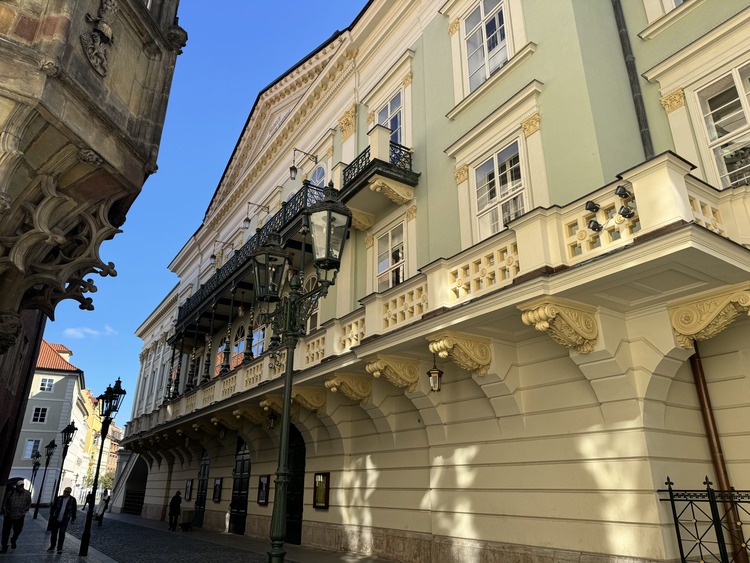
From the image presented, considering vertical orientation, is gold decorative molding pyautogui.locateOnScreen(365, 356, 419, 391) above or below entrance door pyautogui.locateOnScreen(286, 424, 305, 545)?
above

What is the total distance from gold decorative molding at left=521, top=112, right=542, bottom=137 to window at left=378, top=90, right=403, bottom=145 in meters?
4.96

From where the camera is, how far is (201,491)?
2403cm

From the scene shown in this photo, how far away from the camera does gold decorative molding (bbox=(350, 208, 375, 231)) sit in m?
14.7

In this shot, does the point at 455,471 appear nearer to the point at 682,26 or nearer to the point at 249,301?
the point at 682,26

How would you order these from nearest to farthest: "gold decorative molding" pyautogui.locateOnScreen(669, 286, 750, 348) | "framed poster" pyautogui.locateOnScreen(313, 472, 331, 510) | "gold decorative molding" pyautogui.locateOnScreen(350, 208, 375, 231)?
1. "gold decorative molding" pyautogui.locateOnScreen(669, 286, 750, 348)
2. "framed poster" pyautogui.locateOnScreen(313, 472, 331, 510)
3. "gold decorative molding" pyautogui.locateOnScreen(350, 208, 375, 231)

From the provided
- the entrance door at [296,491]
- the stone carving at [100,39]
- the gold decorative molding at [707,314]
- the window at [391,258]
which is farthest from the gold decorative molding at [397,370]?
the stone carving at [100,39]

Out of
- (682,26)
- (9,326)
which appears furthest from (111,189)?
(682,26)

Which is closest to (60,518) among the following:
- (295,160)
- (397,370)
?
(397,370)

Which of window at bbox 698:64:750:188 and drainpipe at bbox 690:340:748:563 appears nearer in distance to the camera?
drainpipe at bbox 690:340:748:563

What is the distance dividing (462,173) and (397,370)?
4606 millimetres

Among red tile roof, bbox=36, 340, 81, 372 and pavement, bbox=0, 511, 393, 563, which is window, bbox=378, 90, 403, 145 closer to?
pavement, bbox=0, 511, 393, 563

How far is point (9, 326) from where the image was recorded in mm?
8312

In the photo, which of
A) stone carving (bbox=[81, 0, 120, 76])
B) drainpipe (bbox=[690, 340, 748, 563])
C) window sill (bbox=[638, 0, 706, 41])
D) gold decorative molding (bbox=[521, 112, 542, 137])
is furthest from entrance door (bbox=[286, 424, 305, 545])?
window sill (bbox=[638, 0, 706, 41])

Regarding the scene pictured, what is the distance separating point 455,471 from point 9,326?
8209 mm
